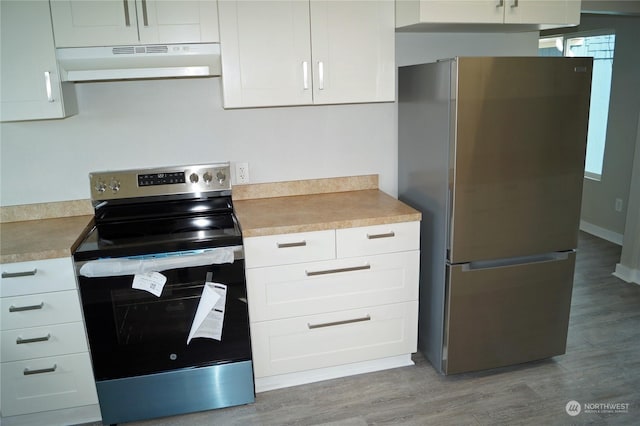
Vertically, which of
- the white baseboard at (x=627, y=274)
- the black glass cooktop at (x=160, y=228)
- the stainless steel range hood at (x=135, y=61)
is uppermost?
the stainless steel range hood at (x=135, y=61)

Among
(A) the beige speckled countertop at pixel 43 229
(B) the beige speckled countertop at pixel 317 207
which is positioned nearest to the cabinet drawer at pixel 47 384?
(A) the beige speckled countertop at pixel 43 229

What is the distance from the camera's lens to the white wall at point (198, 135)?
249 cm

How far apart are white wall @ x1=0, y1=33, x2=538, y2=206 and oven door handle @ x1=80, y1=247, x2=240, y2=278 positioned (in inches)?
26.8

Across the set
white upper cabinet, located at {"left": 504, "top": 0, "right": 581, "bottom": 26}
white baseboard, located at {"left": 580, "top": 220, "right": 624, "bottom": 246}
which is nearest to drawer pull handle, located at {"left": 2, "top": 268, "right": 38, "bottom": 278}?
white upper cabinet, located at {"left": 504, "top": 0, "right": 581, "bottom": 26}

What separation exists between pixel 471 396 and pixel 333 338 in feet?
→ 2.43

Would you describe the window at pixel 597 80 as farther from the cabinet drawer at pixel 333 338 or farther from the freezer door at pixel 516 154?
the cabinet drawer at pixel 333 338

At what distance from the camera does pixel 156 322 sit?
2.16 meters

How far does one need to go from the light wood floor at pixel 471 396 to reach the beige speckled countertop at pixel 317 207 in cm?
87

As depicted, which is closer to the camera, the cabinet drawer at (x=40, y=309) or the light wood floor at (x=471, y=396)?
the cabinet drawer at (x=40, y=309)

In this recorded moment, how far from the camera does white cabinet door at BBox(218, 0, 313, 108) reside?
2.28 m

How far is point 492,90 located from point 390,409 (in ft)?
5.16

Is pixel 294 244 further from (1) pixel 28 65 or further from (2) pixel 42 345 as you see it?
(1) pixel 28 65

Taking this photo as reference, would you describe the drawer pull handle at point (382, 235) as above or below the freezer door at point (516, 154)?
below

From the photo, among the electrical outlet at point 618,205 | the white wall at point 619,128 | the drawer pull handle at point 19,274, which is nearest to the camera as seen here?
the drawer pull handle at point 19,274
